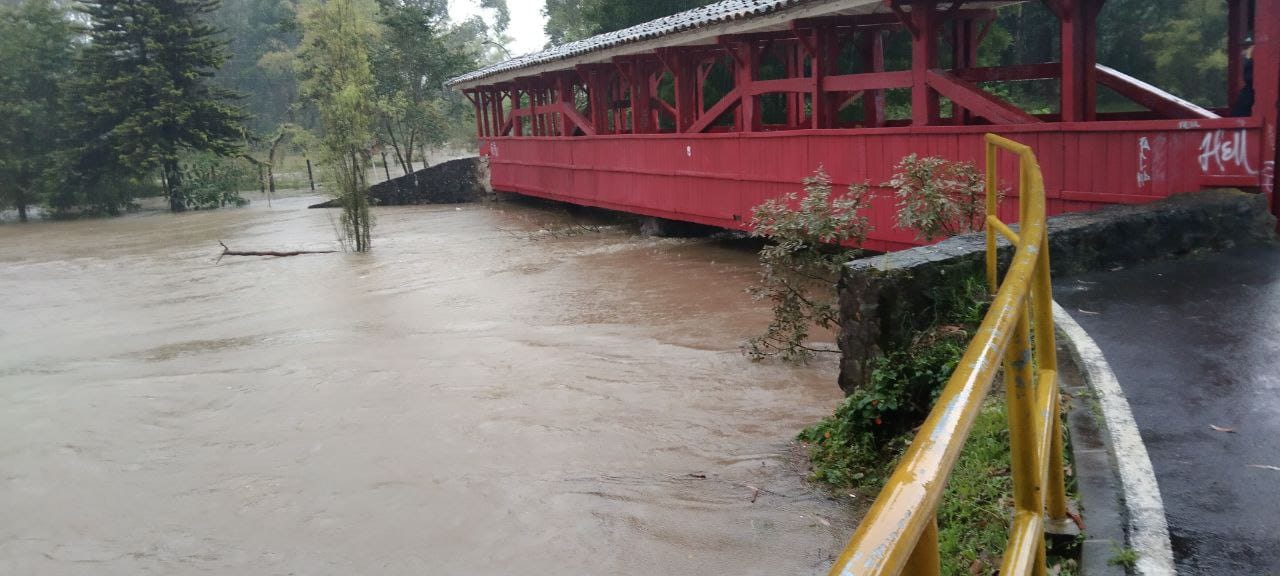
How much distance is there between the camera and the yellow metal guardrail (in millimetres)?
1070

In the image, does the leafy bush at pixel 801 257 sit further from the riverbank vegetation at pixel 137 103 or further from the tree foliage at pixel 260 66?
the tree foliage at pixel 260 66

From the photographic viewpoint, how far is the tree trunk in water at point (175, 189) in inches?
1199

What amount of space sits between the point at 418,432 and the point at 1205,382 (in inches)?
183

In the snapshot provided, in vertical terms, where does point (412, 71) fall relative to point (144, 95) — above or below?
above

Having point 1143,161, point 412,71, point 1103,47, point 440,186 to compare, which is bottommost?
point 440,186

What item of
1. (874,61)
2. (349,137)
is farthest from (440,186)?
(874,61)

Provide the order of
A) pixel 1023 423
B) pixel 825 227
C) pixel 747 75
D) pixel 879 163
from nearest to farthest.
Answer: pixel 1023 423, pixel 825 227, pixel 879 163, pixel 747 75

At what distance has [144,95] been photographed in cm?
2975

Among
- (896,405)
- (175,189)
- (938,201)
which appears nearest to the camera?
(896,405)

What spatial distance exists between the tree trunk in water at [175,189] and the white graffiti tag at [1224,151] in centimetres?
2956

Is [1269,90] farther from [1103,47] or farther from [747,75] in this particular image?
[1103,47]

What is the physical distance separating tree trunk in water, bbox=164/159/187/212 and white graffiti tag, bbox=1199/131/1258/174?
2956 cm

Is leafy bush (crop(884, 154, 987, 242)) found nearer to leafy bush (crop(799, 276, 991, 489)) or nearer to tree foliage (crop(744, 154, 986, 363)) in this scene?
tree foliage (crop(744, 154, 986, 363))

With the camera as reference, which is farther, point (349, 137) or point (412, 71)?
point (412, 71)
